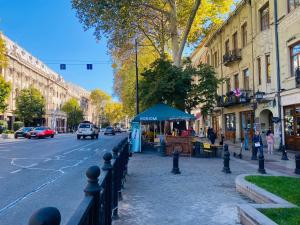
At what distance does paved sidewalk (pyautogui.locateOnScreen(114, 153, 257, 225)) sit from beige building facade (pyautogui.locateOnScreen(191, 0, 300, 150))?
37.5 feet

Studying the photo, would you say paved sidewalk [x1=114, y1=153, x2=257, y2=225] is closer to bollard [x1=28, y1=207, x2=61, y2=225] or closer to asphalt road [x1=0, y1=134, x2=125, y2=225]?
asphalt road [x1=0, y1=134, x2=125, y2=225]

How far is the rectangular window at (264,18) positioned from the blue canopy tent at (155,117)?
1021 cm

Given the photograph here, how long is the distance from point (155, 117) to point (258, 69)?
10.8m

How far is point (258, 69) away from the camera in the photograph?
26.0m

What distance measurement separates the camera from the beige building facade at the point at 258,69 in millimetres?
20719

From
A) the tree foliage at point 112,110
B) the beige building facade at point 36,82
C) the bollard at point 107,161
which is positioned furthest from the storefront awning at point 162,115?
the tree foliage at point 112,110

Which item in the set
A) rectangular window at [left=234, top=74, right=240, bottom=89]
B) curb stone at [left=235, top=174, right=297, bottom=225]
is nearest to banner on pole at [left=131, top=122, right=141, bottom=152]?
curb stone at [left=235, top=174, right=297, bottom=225]

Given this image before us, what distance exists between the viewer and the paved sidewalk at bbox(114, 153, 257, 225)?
606 centimetres

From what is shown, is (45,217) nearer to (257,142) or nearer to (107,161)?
(107,161)

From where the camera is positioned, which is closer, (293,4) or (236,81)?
(293,4)

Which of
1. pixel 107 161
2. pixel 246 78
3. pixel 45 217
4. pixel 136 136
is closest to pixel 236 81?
pixel 246 78

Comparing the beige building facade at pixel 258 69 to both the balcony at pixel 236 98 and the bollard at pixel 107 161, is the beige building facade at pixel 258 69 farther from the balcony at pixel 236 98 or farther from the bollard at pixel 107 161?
the bollard at pixel 107 161

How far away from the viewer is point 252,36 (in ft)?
87.4

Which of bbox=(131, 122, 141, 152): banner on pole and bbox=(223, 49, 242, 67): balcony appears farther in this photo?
bbox=(223, 49, 242, 67): balcony
